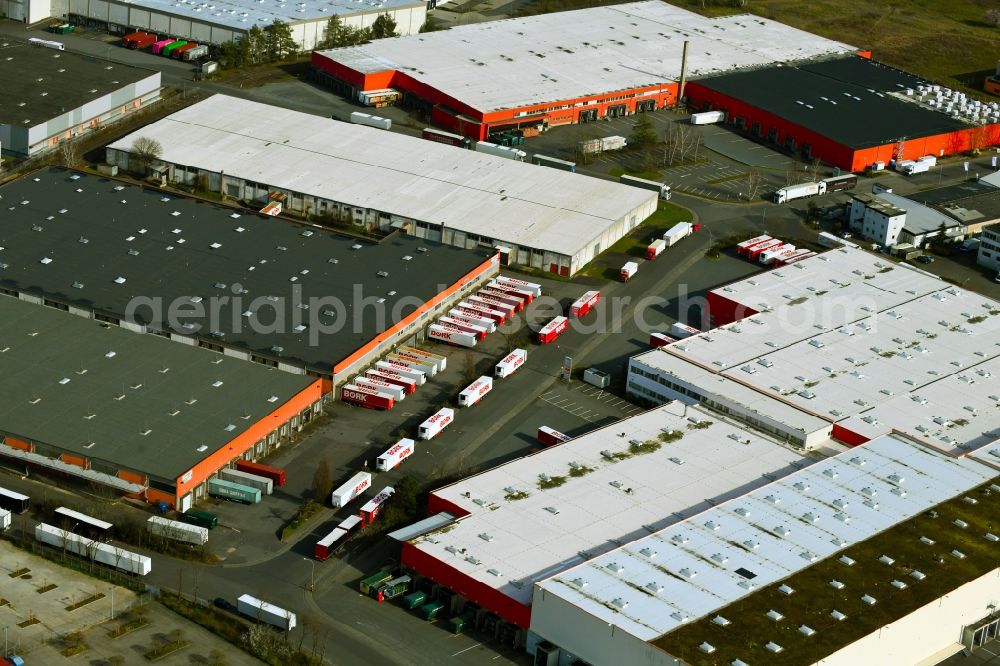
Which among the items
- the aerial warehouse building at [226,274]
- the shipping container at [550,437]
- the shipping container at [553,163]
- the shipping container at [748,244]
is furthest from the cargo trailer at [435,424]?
the shipping container at [553,163]

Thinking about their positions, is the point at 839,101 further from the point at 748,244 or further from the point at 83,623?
the point at 83,623

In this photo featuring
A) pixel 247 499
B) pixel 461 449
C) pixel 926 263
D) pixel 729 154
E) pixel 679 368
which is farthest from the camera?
pixel 729 154

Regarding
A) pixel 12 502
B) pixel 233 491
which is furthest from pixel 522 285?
pixel 12 502

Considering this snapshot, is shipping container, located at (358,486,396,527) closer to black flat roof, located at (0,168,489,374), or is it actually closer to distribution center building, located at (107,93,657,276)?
black flat roof, located at (0,168,489,374)

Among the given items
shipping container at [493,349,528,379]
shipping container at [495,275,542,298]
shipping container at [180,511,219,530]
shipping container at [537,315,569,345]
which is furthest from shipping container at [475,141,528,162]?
shipping container at [180,511,219,530]

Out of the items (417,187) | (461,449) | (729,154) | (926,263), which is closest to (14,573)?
(461,449)

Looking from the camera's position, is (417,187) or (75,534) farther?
(417,187)

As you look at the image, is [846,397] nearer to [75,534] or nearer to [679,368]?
[679,368]
